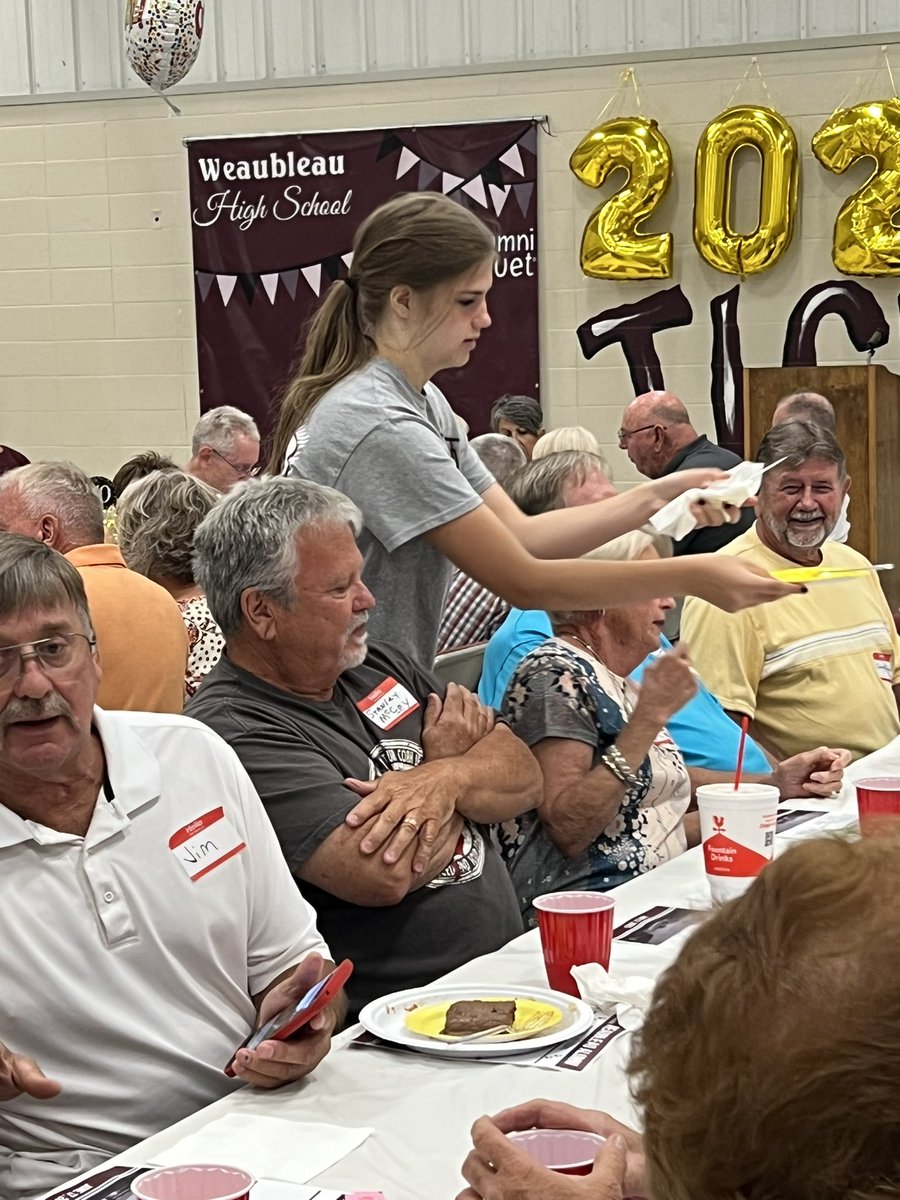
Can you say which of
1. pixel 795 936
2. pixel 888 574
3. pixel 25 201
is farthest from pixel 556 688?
pixel 25 201

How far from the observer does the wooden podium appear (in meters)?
6.37

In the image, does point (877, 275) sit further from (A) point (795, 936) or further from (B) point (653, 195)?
(A) point (795, 936)

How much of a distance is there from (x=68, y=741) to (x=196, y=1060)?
413 millimetres

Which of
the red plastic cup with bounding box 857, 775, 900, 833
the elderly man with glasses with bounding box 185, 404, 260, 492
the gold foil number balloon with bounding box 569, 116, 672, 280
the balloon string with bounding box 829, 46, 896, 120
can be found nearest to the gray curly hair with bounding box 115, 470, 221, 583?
the red plastic cup with bounding box 857, 775, 900, 833

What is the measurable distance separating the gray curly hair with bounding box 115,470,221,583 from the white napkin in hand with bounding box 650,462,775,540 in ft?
5.01

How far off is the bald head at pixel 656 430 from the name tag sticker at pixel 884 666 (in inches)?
126

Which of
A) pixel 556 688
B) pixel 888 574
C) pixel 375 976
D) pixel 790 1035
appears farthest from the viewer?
pixel 888 574

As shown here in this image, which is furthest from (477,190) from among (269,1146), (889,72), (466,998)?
(269,1146)

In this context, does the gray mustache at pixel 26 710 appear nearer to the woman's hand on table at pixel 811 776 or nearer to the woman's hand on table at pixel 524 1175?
the woman's hand on table at pixel 524 1175

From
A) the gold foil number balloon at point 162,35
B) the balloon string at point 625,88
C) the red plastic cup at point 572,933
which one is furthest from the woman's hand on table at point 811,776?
the balloon string at point 625,88

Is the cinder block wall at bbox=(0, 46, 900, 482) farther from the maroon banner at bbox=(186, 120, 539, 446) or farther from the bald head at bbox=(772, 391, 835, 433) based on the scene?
the bald head at bbox=(772, 391, 835, 433)

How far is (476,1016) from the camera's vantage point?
5.98 feet

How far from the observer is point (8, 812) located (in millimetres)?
1867

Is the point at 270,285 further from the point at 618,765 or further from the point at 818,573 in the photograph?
the point at 618,765
